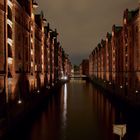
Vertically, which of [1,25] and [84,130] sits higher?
[1,25]

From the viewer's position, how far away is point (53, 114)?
1702 inches

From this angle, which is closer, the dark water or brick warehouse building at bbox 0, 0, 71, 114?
the dark water

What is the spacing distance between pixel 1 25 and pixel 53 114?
1858 centimetres

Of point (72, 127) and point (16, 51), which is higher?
point (16, 51)

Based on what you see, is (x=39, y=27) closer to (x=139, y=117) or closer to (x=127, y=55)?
(x=127, y=55)

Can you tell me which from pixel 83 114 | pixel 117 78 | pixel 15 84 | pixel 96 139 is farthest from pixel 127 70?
pixel 96 139

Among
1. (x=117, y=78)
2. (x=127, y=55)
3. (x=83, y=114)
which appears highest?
(x=127, y=55)

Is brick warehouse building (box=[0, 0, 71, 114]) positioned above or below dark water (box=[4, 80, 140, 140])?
above

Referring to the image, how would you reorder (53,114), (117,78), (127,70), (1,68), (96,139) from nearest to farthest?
(96,139) < (1,68) < (53,114) < (127,70) < (117,78)

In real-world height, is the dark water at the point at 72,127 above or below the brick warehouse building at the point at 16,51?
below

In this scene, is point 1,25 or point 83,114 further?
point 83,114

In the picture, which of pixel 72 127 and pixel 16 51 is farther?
pixel 16 51

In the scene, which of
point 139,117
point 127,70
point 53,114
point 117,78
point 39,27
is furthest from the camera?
point 117,78

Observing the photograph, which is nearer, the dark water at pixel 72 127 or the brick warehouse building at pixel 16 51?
the dark water at pixel 72 127
